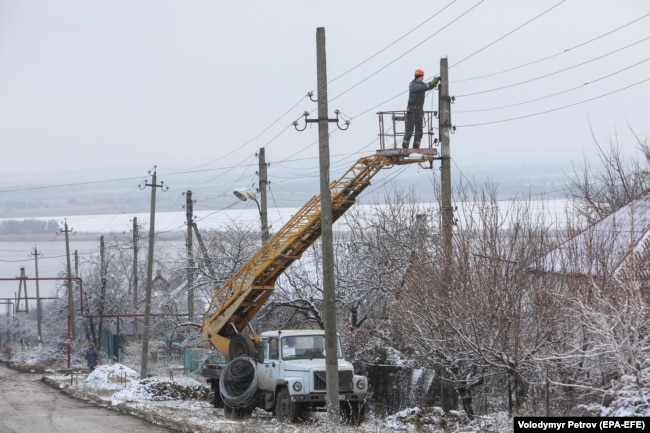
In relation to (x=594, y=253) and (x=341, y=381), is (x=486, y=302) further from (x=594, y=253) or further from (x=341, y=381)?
(x=341, y=381)

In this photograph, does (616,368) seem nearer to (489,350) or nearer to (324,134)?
(489,350)

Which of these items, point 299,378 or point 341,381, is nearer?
point 341,381

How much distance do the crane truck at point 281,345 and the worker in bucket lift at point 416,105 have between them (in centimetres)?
45

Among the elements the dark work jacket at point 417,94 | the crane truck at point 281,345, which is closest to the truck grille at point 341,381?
the crane truck at point 281,345

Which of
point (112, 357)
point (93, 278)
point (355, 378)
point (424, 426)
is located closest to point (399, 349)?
point (355, 378)

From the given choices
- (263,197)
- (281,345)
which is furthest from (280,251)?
(263,197)

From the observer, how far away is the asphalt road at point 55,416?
1969 cm

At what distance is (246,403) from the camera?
2300 centimetres

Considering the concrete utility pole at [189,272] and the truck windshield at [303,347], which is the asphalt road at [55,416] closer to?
the truck windshield at [303,347]

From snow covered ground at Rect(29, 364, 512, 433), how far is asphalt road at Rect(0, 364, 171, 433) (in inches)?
19.7

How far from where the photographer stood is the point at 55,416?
22703 mm

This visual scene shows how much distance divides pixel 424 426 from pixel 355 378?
2.84m

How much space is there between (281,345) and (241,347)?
2.00 meters

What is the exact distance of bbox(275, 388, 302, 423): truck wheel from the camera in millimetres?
21375
